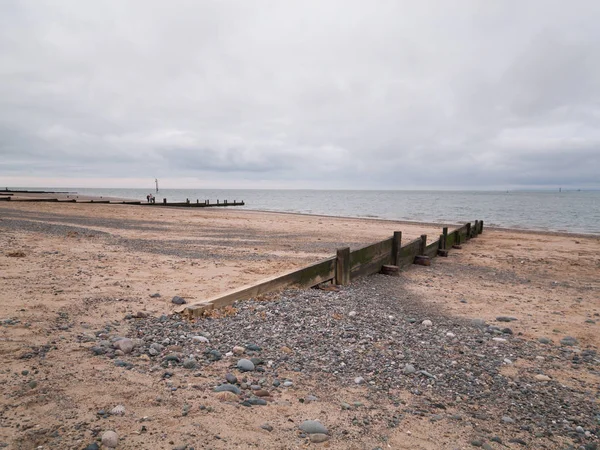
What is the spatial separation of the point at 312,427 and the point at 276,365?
1143mm

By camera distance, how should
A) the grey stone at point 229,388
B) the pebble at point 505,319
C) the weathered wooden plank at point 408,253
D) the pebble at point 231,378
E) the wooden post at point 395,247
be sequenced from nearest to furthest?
the grey stone at point 229,388
the pebble at point 231,378
the pebble at point 505,319
the wooden post at point 395,247
the weathered wooden plank at point 408,253

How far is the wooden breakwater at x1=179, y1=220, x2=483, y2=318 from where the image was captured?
19.0ft

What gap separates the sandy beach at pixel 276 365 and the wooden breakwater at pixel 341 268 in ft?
0.87

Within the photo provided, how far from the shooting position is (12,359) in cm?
382

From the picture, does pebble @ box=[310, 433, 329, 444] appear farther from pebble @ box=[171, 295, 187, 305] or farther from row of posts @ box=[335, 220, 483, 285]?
row of posts @ box=[335, 220, 483, 285]

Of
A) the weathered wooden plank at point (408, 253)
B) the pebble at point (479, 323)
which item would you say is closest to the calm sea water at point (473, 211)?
the weathered wooden plank at point (408, 253)

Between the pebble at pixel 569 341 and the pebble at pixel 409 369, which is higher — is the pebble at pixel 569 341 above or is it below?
below

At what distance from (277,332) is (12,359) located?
9.58 feet

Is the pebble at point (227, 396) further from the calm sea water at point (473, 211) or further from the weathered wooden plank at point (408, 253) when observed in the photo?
the calm sea water at point (473, 211)

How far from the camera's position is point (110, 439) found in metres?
2.73

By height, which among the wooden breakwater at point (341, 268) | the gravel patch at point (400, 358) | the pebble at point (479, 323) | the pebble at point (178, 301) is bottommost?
the pebble at point (479, 323)

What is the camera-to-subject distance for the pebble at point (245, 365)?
4.05 metres

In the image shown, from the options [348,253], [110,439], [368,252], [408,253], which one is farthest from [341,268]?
[110,439]

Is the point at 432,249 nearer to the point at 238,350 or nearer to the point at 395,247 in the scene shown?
the point at 395,247
